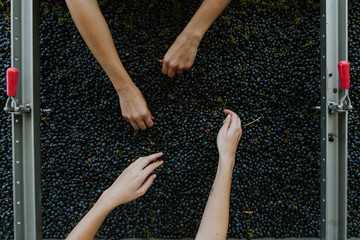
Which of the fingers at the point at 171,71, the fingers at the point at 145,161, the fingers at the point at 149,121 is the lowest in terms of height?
the fingers at the point at 145,161

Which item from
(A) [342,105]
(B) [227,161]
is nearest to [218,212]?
(B) [227,161]

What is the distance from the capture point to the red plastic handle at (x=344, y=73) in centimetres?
79

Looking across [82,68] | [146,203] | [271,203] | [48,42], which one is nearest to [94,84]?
[82,68]

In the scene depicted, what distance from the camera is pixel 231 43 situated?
3.71 feet

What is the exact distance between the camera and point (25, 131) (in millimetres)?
848

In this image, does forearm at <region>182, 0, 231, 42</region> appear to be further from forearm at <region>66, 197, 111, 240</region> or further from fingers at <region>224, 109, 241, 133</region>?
forearm at <region>66, 197, 111, 240</region>

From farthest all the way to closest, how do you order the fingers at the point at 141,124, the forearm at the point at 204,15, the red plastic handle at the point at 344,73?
the fingers at the point at 141,124 < the forearm at the point at 204,15 < the red plastic handle at the point at 344,73

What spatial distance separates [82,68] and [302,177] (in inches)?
42.2

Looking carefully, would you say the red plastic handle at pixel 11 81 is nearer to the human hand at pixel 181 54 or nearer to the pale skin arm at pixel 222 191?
the human hand at pixel 181 54

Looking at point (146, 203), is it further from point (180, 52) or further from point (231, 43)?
point (231, 43)

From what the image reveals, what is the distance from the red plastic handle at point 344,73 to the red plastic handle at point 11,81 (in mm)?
1011

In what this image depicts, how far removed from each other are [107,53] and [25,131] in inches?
14.8

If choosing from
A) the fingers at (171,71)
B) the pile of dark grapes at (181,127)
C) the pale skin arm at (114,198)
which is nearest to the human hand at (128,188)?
the pale skin arm at (114,198)

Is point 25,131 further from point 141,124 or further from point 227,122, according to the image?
point 227,122
